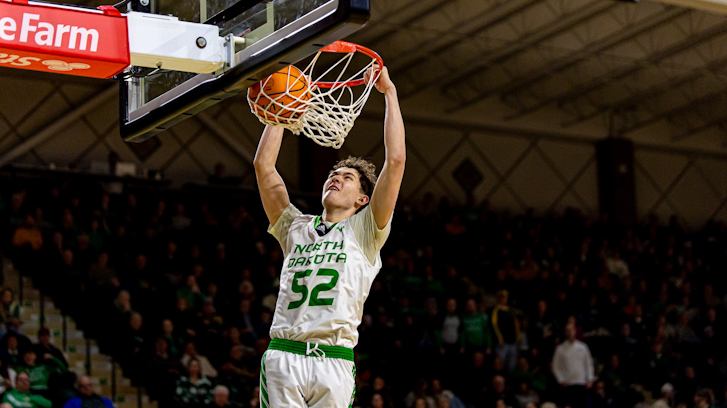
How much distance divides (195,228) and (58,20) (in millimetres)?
11033

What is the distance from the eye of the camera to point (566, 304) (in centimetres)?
1661

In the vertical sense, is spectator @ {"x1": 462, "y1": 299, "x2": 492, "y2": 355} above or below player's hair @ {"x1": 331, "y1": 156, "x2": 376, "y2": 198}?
below

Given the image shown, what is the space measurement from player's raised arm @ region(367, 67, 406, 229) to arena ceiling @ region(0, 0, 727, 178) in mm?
9739

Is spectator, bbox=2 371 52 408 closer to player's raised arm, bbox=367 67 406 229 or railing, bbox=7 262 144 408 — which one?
railing, bbox=7 262 144 408

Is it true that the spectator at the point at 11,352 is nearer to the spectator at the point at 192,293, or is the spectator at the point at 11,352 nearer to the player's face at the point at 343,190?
the spectator at the point at 192,293

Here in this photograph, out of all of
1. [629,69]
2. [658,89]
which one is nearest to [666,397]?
[629,69]

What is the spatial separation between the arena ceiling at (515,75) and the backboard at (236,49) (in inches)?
363

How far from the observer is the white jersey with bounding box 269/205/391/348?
4.91m

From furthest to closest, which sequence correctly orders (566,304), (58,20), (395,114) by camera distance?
1. (566,304)
2. (395,114)
3. (58,20)

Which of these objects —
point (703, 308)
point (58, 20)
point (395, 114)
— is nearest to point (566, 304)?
point (703, 308)

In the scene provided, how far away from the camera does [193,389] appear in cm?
1109

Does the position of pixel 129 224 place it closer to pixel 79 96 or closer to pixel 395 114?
pixel 79 96

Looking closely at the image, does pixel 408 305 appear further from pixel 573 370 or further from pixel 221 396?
pixel 221 396

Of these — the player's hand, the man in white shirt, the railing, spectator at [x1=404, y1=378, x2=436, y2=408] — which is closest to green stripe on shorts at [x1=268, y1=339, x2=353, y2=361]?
the player's hand
